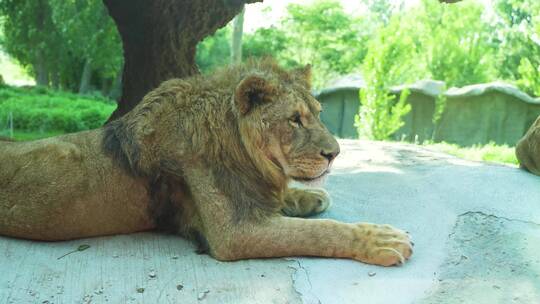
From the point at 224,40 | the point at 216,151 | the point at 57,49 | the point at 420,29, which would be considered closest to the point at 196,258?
the point at 216,151

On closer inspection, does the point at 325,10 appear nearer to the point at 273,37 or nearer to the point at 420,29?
the point at 273,37

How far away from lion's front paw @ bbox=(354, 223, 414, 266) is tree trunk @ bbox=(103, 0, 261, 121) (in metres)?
3.86

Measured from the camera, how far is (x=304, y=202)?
4.07 meters

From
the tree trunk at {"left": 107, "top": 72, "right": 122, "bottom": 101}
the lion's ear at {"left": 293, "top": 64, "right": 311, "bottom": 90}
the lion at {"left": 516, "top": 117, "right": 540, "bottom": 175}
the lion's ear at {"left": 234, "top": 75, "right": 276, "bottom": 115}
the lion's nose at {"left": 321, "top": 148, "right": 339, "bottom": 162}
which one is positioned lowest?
the tree trunk at {"left": 107, "top": 72, "right": 122, "bottom": 101}

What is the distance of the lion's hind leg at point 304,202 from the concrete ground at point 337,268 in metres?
0.15

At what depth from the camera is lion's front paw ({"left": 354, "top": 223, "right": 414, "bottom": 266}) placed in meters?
3.09

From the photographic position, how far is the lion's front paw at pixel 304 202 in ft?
13.2

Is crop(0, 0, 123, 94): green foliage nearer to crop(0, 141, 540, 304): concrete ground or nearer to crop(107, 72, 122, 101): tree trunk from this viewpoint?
crop(107, 72, 122, 101): tree trunk

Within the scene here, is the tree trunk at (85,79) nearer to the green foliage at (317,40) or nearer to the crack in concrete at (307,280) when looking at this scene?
the green foliage at (317,40)

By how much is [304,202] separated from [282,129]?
2.77ft

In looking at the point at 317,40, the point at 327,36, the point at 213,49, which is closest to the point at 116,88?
the point at 213,49

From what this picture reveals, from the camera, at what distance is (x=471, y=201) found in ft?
13.5

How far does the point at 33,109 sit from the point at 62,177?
13.6 m

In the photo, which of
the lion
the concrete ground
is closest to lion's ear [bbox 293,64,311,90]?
the concrete ground
